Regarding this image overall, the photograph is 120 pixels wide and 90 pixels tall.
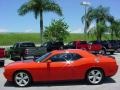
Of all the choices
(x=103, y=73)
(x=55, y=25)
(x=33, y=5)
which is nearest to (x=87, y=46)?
(x=33, y=5)

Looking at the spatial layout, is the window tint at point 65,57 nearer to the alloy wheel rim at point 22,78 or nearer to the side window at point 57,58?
the side window at point 57,58

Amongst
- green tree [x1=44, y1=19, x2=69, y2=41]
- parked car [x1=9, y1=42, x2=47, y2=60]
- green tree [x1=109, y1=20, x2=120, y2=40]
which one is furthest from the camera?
green tree [x1=109, y1=20, x2=120, y2=40]

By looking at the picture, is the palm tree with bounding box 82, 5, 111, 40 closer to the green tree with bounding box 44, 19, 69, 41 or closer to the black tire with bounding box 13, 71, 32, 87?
the green tree with bounding box 44, 19, 69, 41

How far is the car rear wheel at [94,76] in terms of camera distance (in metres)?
13.6

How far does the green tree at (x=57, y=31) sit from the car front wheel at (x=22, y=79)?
32473mm

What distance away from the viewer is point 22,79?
44.3ft

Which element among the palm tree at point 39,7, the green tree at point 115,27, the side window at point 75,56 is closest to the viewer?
the side window at point 75,56

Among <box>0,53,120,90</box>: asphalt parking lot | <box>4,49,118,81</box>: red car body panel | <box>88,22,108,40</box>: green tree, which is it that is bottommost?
<box>0,53,120,90</box>: asphalt parking lot

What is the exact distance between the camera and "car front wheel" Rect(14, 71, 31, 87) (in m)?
13.5

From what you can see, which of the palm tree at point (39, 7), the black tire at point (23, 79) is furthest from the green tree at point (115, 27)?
the black tire at point (23, 79)

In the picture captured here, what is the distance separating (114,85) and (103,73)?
0.65 meters

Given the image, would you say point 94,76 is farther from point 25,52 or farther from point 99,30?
point 99,30

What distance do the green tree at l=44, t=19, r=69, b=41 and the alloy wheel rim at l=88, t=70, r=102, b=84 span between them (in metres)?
32.4

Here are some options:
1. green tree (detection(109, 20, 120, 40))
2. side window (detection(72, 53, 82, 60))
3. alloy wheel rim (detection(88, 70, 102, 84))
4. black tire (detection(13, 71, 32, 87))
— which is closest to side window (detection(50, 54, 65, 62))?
side window (detection(72, 53, 82, 60))
